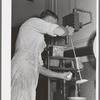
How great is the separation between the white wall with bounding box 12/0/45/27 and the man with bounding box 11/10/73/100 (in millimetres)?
999

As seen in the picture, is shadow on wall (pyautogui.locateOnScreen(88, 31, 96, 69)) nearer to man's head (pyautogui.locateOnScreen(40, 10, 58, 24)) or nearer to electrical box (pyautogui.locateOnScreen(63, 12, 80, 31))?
electrical box (pyautogui.locateOnScreen(63, 12, 80, 31))

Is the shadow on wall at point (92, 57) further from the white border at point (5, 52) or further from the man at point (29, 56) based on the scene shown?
the white border at point (5, 52)

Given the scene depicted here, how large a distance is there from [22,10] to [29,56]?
1121 millimetres

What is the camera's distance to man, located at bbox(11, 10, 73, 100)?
128cm

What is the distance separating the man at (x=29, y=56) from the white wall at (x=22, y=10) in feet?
3.28

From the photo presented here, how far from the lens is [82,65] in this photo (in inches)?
66.4

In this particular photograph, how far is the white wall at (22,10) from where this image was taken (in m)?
2.36

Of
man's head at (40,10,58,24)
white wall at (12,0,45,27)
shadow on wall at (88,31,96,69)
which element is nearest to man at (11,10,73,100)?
man's head at (40,10,58,24)

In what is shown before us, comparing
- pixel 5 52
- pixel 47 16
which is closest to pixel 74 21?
pixel 47 16

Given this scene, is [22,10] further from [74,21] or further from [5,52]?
[5,52]

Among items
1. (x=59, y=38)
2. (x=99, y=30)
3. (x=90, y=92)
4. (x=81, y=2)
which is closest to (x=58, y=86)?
(x=90, y=92)

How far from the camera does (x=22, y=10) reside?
7.82ft

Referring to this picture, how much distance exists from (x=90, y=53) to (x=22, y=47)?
57cm

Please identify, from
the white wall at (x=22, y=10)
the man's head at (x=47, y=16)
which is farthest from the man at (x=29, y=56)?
the white wall at (x=22, y=10)
